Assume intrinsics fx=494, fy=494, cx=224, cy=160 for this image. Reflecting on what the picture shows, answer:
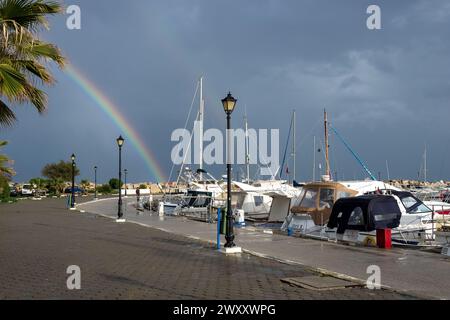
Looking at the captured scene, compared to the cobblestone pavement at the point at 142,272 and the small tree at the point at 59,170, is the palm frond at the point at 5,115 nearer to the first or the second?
the cobblestone pavement at the point at 142,272

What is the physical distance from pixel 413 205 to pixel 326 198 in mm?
4563

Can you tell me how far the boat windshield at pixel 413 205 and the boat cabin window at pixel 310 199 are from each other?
4343 millimetres

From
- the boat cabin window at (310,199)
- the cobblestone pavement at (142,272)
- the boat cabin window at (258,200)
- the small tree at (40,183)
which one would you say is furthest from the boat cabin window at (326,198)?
the small tree at (40,183)

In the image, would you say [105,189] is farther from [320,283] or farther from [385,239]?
[320,283]

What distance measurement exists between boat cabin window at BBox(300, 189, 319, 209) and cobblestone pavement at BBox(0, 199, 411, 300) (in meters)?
9.13

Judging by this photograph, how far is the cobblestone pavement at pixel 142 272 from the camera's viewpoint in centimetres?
882

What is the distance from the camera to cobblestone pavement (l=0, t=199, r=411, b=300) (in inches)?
347

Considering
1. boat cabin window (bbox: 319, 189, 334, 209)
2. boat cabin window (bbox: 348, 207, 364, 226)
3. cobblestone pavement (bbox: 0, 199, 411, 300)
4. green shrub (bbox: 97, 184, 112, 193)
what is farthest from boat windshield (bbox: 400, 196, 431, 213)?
green shrub (bbox: 97, 184, 112, 193)

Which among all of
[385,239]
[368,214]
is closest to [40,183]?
[368,214]

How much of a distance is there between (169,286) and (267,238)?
10.2 m

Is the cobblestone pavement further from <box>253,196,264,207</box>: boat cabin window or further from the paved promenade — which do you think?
<box>253,196,264,207</box>: boat cabin window

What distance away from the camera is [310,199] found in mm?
25547
